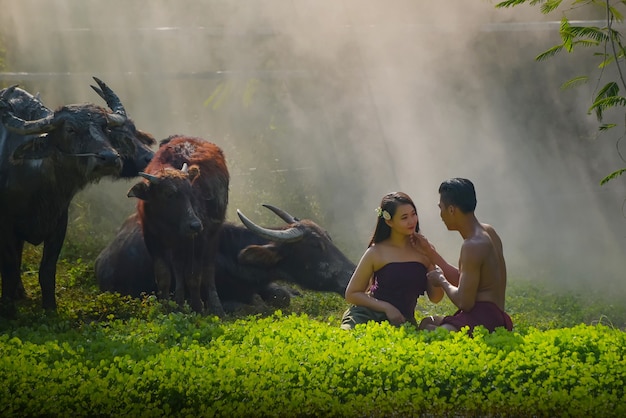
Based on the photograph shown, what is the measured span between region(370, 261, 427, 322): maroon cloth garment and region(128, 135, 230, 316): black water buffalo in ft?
8.49

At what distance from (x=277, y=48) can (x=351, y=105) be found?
61.5 inches

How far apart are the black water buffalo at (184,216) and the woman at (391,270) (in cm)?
253

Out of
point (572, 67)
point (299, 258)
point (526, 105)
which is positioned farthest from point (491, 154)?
point (299, 258)

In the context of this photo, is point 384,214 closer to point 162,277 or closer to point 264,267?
point 162,277

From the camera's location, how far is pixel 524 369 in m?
5.52

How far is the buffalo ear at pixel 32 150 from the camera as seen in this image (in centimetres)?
832

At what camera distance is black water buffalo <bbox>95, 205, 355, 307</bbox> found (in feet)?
32.7

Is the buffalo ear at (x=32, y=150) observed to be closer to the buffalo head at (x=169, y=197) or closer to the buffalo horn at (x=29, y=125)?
the buffalo horn at (x=29, y=125)

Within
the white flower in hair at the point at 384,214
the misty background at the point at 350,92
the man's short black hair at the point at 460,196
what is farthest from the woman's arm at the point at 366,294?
the misty background at the point at 350,92

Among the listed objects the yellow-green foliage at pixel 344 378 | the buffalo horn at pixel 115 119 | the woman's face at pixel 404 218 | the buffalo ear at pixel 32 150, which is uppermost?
the buffalo horn at pixel 115 119

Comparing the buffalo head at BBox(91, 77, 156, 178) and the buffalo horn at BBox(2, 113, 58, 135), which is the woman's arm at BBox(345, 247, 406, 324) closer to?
the buffalo head at BBox(91, 77, 156, 178)

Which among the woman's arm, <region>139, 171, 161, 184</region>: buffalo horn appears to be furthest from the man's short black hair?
<region>139, 171, 161, 184</region>: buffalo horn

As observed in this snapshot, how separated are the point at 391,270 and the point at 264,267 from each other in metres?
3.56

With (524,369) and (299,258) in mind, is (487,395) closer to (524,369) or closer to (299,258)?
(524,369)
